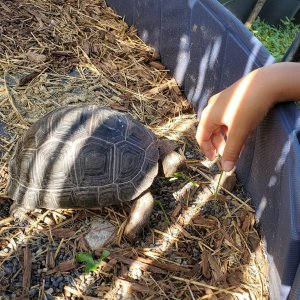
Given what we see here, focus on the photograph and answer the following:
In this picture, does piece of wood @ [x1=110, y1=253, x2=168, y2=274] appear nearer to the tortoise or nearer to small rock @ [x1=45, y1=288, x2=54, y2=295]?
the tortoise

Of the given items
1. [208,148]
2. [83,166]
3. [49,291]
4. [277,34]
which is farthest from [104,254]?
[277,34]

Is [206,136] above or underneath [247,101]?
underneath

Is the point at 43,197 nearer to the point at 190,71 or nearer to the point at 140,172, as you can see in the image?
the point at 140,172

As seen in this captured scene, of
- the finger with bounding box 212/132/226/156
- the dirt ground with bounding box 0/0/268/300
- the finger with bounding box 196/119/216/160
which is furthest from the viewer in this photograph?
the dirt ground with bounding box 0/0/268/300

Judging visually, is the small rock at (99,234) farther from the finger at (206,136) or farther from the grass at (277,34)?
the grass at (277,34)

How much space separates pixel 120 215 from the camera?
2.43 metres

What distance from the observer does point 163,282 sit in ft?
7.02

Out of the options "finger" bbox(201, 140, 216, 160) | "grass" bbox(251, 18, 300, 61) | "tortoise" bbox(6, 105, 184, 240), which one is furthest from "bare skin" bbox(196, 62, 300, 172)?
"grass" bbox(251, 18, 300, 61)

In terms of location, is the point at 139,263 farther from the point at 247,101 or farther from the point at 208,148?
the point at 247,101

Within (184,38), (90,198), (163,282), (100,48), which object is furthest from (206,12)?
(163,282)

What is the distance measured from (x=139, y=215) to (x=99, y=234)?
24cm

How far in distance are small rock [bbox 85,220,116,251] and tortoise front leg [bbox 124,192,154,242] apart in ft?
0.35

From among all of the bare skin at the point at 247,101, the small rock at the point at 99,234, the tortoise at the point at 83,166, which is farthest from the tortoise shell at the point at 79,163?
the bare skin at the point at 247,101

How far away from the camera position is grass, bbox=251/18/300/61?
3990 mm
